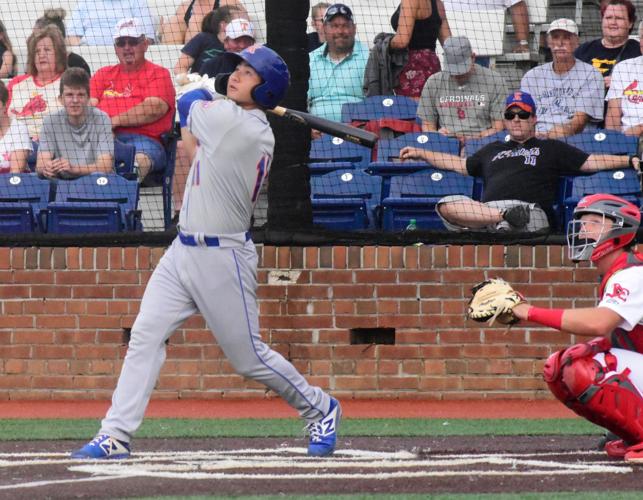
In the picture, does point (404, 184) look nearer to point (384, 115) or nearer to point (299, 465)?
point (384, 115)

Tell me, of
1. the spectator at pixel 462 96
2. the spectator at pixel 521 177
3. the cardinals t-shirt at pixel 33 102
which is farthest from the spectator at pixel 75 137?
the spectator at pixel 521 177

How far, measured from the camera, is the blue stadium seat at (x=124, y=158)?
10.1 metres

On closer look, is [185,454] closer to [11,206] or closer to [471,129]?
[11,206]

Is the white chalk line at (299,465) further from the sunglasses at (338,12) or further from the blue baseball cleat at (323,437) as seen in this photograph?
the sunglasses at (338,12)

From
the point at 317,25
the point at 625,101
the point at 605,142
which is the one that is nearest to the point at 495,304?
the point at 605,142

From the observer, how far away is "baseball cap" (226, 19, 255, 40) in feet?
35.7

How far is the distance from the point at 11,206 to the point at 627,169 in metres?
4.62

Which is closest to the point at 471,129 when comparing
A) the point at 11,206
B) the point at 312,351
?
the point at 312,351

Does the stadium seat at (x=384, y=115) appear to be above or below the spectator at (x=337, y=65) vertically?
below

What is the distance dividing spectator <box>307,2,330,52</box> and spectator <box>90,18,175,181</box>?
147 centimetres

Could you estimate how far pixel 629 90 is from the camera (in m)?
10.2

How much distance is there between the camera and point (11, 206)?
9883 mm

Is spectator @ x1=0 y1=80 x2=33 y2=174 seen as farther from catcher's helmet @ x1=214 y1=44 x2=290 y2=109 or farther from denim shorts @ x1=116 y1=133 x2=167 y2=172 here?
catcher's helmet @ x1=214 y1=44 x2=290 y2=109

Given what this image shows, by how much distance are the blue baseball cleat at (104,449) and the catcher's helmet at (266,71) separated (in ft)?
5.60
